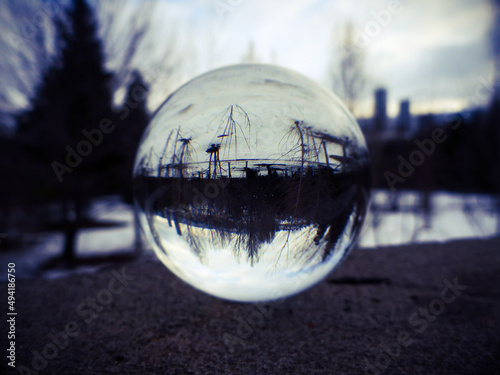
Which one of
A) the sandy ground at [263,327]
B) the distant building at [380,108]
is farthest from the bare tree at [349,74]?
the sandy ground at [263,327]

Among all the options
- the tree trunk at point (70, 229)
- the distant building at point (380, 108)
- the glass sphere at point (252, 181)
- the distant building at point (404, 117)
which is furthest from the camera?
the distant building at point (404, 117)

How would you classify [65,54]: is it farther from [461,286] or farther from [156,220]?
[461,286]
